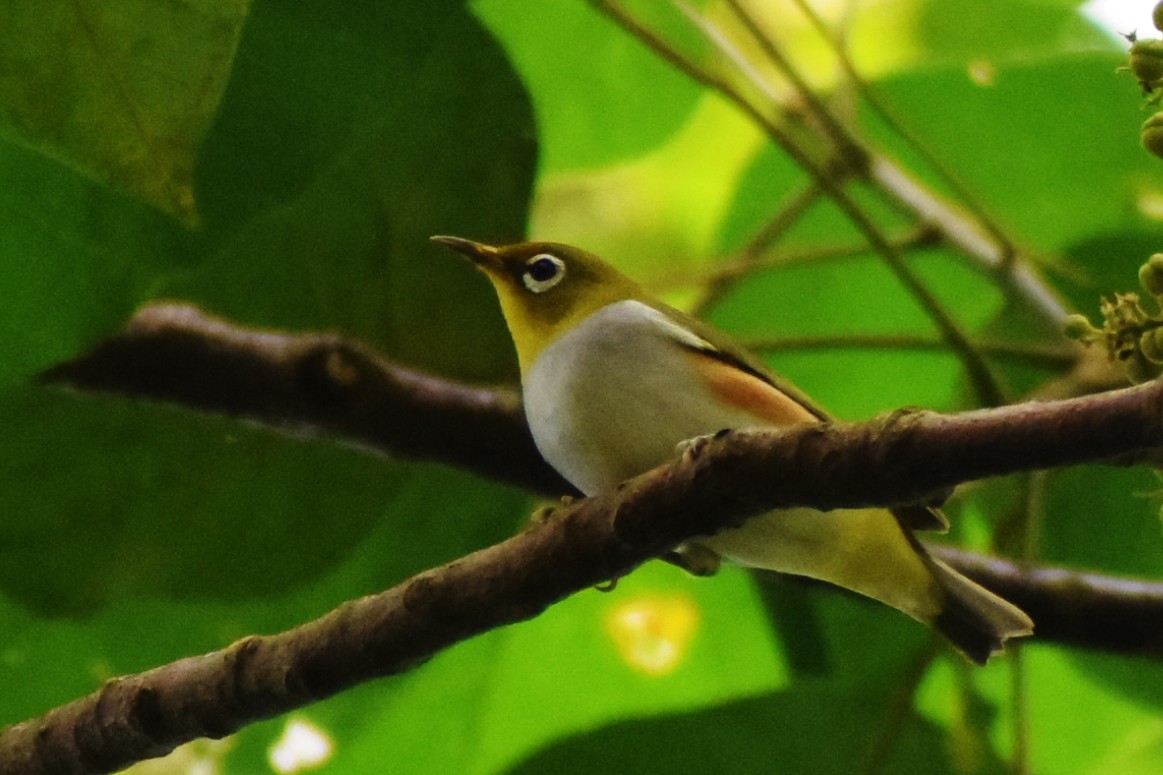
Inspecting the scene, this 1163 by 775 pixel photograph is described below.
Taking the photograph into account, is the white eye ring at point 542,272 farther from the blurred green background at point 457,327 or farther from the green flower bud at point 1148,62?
the green flower bud at point 1148,62

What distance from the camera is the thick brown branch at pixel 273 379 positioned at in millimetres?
942

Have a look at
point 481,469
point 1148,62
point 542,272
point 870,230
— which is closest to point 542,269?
point 542,272

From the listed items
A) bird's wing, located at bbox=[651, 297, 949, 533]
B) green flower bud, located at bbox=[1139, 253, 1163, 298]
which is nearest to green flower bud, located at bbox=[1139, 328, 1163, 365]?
green flower bud, located at bbox=[1139, 253, 1163, 298]

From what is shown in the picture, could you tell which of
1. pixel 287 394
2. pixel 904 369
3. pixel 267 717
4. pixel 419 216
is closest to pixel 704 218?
pixel 904 369

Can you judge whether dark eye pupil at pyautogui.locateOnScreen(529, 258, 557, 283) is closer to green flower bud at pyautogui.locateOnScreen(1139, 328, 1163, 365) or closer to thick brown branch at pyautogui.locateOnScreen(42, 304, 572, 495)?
thick brown branch at pyautogui.locateOnScreen(42, 304, 572, 495)

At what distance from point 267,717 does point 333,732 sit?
0.45 metres

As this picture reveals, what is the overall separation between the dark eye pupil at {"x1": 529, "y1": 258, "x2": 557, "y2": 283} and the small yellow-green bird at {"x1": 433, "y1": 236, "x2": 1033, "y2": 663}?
3cm

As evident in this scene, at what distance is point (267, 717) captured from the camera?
72 centimetres

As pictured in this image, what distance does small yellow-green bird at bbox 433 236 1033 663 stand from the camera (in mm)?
876

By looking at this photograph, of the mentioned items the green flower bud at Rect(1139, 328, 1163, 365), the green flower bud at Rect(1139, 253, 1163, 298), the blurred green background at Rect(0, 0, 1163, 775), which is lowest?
the blurred green background at Rect(0, 0, 1163, 775)

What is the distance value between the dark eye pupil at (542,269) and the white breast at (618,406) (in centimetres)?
11

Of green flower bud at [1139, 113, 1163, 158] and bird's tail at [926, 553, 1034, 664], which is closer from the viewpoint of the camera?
green flower bud at [1139, 113, 1163, 158]

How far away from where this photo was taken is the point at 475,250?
97 centimetres

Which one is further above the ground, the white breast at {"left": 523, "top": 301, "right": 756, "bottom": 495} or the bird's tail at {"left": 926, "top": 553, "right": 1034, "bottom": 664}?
the white breast at {"left": 523, "top": 301, "right": 756, "bottom": 495}
